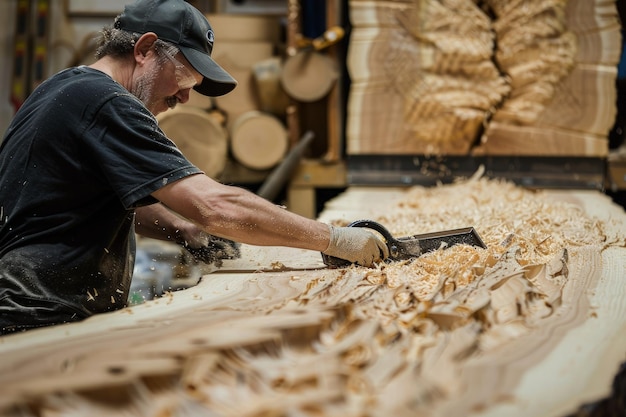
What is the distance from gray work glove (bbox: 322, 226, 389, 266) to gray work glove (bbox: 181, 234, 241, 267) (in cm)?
50

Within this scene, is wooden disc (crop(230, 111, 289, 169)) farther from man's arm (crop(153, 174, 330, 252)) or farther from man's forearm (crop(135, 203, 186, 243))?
Result: man's arm (crop(153, 174, 330, 252))

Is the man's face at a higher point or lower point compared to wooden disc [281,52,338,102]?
higher

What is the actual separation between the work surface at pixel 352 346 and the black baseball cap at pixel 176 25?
0.74m

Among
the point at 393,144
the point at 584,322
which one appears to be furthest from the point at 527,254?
the point at 393,144

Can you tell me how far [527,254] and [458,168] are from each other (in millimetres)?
2590

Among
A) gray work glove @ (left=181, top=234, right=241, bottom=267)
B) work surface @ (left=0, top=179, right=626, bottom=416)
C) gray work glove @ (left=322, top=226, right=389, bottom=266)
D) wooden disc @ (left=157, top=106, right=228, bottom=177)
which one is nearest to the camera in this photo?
work surface @ (left=0, top=179, right=626, bottom=416)

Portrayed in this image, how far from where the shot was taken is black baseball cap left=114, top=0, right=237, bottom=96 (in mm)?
2246

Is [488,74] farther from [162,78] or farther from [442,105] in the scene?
[162,78]

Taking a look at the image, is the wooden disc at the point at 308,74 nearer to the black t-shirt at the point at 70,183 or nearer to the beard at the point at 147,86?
the beard at the point at 147,86

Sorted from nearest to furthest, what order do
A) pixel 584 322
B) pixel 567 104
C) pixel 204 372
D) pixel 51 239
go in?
1. pixel 204 372
2. pixel 584 322
3. pixel 51 239
4. pixel 567 104

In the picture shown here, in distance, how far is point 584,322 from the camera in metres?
1.60

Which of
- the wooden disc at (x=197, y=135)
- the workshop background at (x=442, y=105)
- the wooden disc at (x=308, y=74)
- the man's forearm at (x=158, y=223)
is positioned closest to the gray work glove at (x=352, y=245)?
the man's forearm at (x=158, y=223)

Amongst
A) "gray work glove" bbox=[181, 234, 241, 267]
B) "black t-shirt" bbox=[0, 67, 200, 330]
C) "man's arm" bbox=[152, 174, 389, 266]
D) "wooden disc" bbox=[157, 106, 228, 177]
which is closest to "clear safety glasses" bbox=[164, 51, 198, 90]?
"black t-shirt" bbox=[0, 67, 200, 330]

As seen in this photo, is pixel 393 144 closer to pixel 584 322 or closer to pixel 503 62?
pixel 503 62
